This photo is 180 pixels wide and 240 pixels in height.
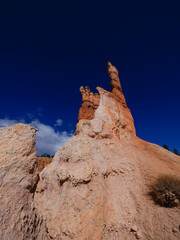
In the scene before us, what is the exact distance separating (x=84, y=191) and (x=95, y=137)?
352cm

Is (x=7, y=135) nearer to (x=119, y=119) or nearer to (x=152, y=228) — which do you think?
(x=152, y=228)

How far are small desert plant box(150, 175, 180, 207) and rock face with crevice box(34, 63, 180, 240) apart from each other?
0.25 metres

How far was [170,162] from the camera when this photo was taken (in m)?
6.96

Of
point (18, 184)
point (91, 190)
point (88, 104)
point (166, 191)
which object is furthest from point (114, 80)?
point (18, 184)

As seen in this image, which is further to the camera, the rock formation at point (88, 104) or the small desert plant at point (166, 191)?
the rock formation at point (88, 104)

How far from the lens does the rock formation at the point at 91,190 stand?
11.3 ft

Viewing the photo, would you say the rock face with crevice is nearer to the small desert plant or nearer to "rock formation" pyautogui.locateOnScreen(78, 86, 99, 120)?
the small desert plant

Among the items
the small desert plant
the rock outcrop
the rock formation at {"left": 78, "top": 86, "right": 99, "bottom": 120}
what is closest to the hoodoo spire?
the rock formation at {"left": 78, "top": 86, "right": 99, "bottom": 120}

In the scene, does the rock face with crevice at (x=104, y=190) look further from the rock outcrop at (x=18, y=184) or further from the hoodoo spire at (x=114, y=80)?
the hoodoo spire at (x=114, y=80)

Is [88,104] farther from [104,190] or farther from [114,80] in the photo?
[104,190]

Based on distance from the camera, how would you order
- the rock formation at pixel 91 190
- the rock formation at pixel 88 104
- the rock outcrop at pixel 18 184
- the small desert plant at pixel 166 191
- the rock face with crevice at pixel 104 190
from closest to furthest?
the rock outcrop at pixel 18 184 → the rock formation at pixel 91 190 → the rock face with crevice at pixel 104 190 → the small desert plant at pixel 166 191 → the rock formation at pixel 88 104

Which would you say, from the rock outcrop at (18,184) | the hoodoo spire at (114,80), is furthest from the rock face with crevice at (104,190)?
the hoodoo spire at (114,80)

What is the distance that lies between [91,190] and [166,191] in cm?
311

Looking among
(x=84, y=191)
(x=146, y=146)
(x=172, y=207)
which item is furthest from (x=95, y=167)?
(x=146, y=146)
